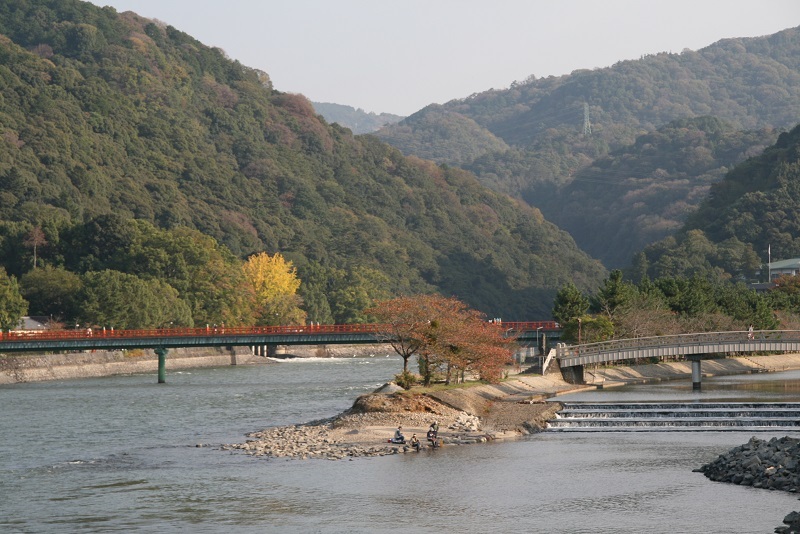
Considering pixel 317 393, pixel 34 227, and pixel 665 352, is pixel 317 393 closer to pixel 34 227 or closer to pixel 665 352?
pixel 665 352

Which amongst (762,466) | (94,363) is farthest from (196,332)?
(762,466)

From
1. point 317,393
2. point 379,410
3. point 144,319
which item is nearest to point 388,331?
point 379,410

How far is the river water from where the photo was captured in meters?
44.5

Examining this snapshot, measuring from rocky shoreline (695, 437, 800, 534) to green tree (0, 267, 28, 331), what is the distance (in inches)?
3906

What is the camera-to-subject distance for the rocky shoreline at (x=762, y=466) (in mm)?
48781

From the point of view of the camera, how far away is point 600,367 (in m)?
110

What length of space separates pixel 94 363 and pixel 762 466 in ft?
322

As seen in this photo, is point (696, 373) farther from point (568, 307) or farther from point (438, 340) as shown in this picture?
point (438, 340)

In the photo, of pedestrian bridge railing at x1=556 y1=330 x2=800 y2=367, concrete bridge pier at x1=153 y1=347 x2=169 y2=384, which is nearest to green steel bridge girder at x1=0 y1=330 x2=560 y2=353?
concrete bridge pier at x1=153 y1=347 x2=169 y2=384

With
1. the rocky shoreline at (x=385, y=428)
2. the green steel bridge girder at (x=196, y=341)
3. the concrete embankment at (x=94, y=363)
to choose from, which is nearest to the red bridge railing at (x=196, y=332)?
the green steel bridge girder at (x=196, y=341)

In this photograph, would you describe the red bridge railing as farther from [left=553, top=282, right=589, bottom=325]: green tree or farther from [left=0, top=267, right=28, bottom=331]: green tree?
[left=0, top=267, right=28, bottom=331]: green tree

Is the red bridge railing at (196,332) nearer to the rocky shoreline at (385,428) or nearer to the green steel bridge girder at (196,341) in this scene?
the green steel bridge girder at (196,341)

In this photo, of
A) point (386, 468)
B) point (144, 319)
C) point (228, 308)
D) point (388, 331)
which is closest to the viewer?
point (386, 468)

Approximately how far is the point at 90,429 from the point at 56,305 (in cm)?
8061
